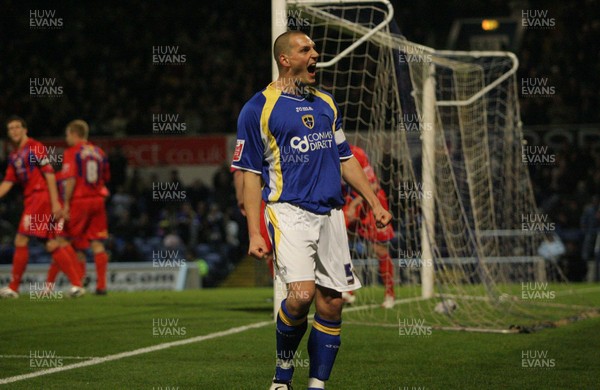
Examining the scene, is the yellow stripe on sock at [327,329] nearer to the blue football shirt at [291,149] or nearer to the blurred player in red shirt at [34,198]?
the blue football shirt at [291,149]

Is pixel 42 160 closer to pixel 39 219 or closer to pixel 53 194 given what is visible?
pixel 53 194

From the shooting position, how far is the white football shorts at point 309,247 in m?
5.35

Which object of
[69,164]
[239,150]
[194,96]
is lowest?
[239,150]

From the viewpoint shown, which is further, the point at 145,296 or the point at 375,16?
the point at 145,296

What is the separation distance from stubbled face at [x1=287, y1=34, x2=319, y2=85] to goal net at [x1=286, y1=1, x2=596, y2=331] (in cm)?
415

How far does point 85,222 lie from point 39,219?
0.91m

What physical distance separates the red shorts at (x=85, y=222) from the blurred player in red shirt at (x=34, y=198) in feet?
0.97

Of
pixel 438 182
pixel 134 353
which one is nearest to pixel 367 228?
pixel 438 182

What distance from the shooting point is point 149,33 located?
27641mm

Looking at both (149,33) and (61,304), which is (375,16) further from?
(149,33)

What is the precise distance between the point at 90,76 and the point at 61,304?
609 inches

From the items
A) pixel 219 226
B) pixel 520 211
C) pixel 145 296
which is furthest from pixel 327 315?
pixel 219 226

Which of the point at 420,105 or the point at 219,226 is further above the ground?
the point at 420,105

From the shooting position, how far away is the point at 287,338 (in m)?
5.50
